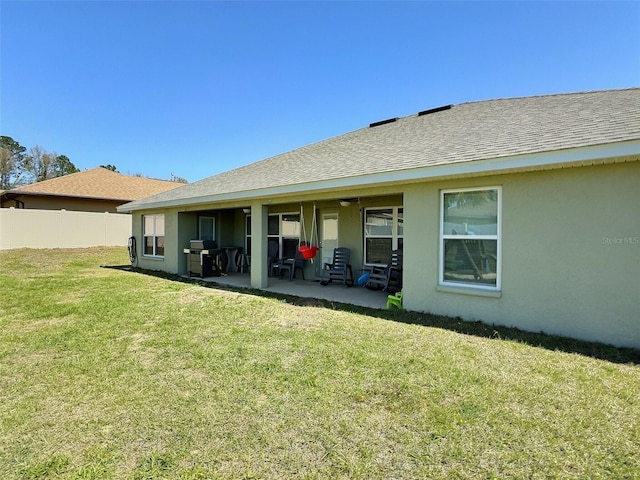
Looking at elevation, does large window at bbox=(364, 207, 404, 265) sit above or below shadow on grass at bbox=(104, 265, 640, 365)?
above

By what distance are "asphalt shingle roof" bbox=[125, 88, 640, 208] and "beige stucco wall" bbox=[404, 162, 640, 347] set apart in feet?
1.62

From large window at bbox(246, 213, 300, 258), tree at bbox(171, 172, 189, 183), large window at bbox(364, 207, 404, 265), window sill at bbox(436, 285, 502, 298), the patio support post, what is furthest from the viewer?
tree at bbox(171, 172, 189, 183)

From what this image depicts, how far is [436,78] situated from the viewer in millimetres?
11562

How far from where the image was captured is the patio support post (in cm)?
890

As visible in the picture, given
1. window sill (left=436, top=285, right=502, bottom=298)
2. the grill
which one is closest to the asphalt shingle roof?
the grill

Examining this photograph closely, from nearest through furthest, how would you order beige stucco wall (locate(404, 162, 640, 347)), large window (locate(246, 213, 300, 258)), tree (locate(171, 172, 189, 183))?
beige stucco wall (locate(404, 162, 640, 347)) → large window (locate(246, 213, 300, 258)) → tree (locate(171, 172, 189, 183))

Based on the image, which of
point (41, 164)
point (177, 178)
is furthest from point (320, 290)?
point (41, 164)

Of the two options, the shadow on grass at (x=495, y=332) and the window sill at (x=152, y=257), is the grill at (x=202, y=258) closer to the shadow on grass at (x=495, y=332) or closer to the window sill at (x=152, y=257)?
the window sill at (x=152, y=257)

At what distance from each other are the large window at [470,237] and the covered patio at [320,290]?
1.73 m

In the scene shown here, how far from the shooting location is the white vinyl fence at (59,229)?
699 inches

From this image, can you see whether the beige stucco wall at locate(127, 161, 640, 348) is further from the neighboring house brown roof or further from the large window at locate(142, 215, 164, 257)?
the neighboring house brown roof

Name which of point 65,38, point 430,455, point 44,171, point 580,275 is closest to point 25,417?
point 430,455

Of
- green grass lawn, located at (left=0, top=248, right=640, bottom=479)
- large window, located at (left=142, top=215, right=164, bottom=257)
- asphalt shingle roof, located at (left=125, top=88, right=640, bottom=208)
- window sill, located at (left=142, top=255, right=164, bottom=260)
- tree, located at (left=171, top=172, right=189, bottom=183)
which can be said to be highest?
tree, located at (left=171, top=172, right=189, bottom=183)

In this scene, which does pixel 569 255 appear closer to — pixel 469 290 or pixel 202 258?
pixel 469 290
